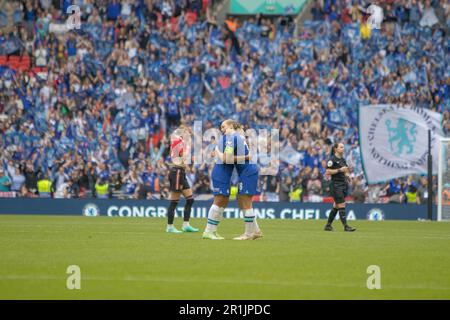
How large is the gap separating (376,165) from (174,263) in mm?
22745

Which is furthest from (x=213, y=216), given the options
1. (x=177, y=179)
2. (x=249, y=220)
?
(x=177, y=179)

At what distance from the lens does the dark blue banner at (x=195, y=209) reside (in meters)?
33.2

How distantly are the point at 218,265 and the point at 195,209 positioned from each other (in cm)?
1964

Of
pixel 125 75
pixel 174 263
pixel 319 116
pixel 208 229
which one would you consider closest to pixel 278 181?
pixel 319 116

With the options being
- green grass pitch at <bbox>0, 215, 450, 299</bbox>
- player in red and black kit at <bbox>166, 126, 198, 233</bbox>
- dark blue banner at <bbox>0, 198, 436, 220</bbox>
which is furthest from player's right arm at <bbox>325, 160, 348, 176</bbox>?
dark blue banner at <bbox>0, 198, 436, 220</bbox>

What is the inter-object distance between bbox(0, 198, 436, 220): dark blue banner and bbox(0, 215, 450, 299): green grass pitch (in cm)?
1154

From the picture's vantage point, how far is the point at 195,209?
33438 millimetres

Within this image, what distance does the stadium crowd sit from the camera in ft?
117

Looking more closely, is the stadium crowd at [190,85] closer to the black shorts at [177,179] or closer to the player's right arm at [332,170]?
the player's right arm at [332,170]

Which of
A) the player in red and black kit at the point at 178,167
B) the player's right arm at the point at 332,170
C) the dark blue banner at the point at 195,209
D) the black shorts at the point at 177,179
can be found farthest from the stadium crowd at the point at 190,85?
the black shorts at the point at 177,179

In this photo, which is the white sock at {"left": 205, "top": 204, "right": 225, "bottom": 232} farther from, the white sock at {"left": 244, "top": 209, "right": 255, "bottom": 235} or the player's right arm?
the player's right arm
